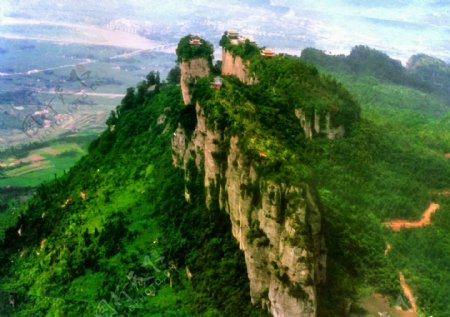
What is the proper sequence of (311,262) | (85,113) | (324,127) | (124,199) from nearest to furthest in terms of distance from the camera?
1. (311,262)
2. (124,199)
3. (324,127)
4. (85,113)

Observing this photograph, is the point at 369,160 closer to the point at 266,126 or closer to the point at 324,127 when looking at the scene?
the point at 324,127

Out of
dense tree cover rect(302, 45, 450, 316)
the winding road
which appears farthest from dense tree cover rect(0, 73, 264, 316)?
the winding road

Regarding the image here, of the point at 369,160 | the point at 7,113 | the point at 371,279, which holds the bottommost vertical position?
the point at 7,113

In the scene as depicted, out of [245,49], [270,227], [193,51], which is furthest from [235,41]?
[270,227]

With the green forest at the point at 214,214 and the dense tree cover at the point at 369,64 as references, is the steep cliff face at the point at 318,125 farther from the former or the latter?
the dense tree cover at the point at 369,64

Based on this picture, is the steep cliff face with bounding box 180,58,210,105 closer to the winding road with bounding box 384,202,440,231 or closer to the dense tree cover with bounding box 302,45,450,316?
the dense tree cover with bounding box 302,45,450,316

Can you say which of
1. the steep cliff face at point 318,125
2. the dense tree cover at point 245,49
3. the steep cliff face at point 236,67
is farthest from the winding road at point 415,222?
the dense tree cover at point 245,49

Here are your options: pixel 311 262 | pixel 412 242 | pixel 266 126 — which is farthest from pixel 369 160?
pixel 311 262
